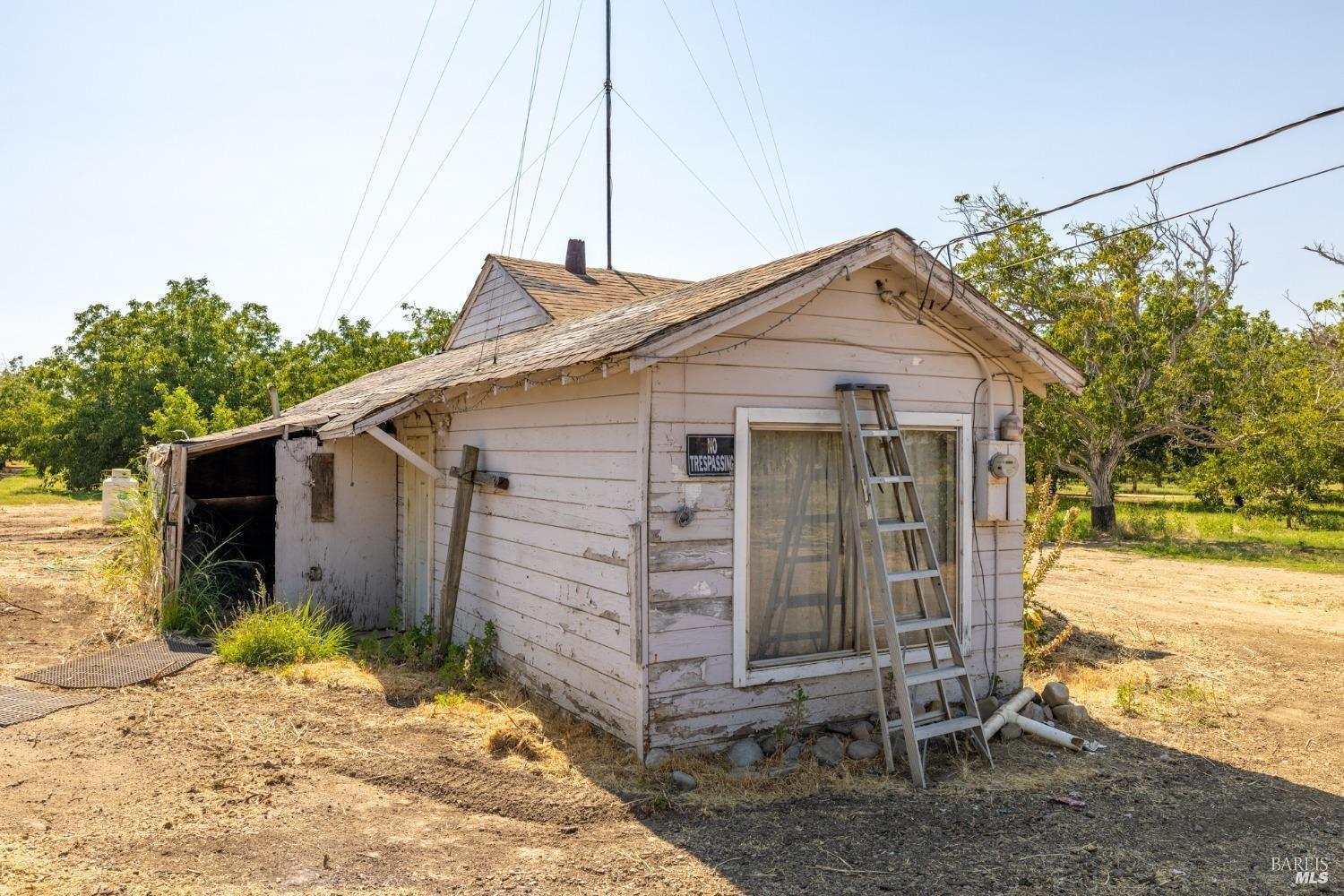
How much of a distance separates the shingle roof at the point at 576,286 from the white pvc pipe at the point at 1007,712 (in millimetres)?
7997

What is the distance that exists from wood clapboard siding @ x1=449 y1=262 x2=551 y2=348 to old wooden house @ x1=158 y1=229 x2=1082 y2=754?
Result: 5.21 meters

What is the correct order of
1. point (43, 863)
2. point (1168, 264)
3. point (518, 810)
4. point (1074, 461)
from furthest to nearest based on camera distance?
point (1074, 461)
point (1168, 264)
point (518, 810)
point (43, 863)

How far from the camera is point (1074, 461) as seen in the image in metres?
21.7

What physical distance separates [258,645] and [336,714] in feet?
5.95

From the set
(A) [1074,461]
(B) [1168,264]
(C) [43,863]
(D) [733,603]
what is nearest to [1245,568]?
(A) [1074,461]

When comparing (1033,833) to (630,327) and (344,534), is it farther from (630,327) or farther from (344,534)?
(344,534)

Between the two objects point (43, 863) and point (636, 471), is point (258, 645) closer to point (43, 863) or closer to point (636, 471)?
point (43, 863)

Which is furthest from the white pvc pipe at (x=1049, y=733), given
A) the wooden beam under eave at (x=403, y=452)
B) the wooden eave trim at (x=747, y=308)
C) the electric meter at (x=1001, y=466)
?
the wooden beam under eave at (x=403, y=452)

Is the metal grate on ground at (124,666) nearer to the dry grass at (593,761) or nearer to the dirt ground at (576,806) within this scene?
the dirt ground at (576,806)

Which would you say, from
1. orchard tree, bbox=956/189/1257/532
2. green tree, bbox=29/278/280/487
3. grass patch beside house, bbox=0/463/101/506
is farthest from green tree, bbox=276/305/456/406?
orchard tree, bbox=956/189/1257/532

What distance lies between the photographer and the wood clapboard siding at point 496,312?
44.4ft

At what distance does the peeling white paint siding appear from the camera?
978 cm

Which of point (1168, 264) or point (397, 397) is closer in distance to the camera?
point (397, 397)

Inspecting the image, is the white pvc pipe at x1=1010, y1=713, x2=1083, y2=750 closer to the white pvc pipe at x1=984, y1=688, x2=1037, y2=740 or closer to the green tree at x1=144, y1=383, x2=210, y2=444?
the white pvc pipe at x1=984, y1=688, x2=1037, y2=740
